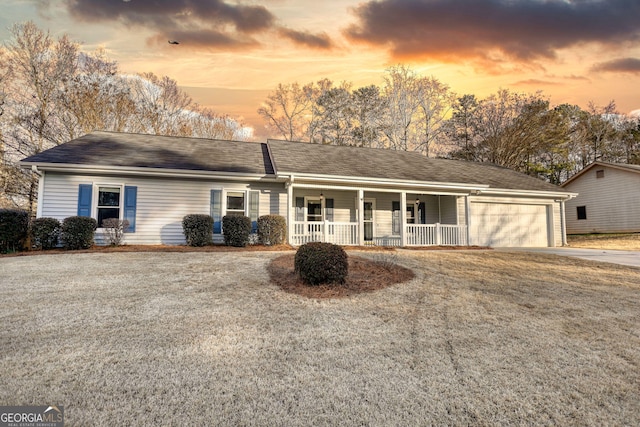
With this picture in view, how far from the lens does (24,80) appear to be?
18500mm

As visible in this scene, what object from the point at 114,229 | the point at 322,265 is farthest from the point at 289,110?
the point at 322,265

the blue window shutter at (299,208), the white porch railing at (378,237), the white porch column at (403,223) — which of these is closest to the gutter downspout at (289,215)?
the white porch railing at (378,237)

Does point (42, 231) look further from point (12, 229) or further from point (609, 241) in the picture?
point (609, 241)

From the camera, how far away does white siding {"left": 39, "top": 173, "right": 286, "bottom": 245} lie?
10.9 meters

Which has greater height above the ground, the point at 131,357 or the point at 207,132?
the point at 207,132

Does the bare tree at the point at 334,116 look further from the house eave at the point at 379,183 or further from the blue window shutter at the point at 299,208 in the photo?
the house eave at the point at 379,183

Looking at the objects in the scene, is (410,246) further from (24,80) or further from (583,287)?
(24,80)

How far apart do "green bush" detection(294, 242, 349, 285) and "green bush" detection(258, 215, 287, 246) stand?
5458mm

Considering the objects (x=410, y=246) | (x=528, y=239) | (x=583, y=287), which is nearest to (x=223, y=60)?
(x=410, y=246)

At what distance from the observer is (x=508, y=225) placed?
51.2ft

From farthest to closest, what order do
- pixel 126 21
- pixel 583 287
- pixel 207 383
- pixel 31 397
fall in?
pixel 126 21
pixel 583 287
pixel 207 383
pixel 31 397

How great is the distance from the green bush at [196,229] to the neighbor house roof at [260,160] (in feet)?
6.21

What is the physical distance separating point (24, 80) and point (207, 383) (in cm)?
2337

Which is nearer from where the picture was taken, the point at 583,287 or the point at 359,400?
the point at 359,400
